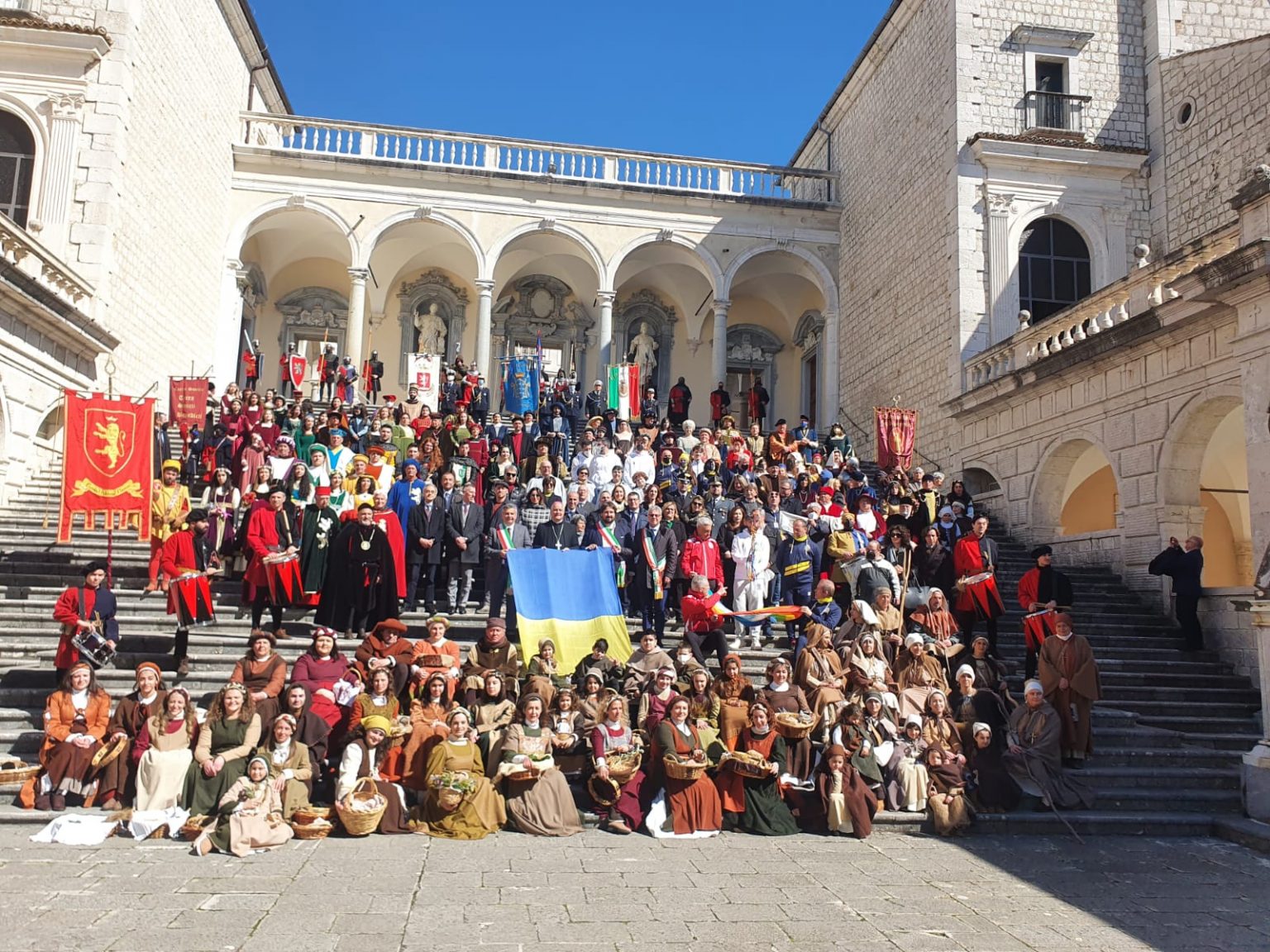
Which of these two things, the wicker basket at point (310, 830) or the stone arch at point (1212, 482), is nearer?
the wicker basket at point (310, 830)

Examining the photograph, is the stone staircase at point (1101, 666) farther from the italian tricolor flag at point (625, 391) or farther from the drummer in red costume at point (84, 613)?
the italian tricolor flag at point (625, 391)

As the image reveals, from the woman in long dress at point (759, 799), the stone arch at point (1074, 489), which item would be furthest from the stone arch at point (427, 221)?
the woman in long dress at point (759, 799)

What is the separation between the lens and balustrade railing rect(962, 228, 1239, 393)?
11492 millimetres

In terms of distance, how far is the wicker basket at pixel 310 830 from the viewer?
6559mm

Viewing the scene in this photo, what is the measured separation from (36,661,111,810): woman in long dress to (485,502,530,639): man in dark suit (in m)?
3.59

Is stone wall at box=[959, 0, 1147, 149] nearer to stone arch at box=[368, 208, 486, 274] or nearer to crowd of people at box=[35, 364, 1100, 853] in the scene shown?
crowd of people at box=[35, 364, 1100, 853]

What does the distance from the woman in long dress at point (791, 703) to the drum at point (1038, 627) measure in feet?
8.81

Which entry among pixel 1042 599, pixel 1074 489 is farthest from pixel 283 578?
pixel 1074 489

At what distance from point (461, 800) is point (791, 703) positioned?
277 cm

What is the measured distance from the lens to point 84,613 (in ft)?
26.7

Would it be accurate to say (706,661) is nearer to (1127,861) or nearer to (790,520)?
(790,520)

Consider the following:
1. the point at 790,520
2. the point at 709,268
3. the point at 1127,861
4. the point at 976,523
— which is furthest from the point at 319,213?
the point at 1127,861

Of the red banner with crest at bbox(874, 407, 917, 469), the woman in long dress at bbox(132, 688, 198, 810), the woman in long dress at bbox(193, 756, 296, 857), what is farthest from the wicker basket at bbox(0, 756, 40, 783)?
the red banner with crest at bbox(874, 407, 917, 469)

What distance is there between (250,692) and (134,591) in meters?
4.05
